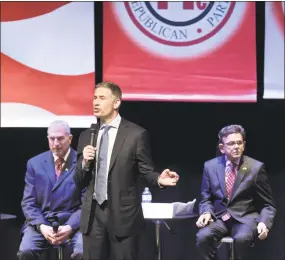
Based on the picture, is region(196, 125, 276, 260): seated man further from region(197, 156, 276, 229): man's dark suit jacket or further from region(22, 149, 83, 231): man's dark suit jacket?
region(22, 149, 83, 231): man's dark suit jacket

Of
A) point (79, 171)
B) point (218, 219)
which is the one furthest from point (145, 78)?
point (79, 171)

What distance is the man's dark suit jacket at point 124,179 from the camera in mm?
3764

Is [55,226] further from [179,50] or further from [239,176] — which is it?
[179,50]

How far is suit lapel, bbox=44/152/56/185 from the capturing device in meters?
5.01

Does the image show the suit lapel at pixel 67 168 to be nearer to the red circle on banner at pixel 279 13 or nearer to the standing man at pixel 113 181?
the standing man at pixel 113 181

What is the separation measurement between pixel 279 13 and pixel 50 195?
2.70 m

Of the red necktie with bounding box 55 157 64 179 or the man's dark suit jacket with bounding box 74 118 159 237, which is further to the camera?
the red necktie with bounding box 55 157 64 179

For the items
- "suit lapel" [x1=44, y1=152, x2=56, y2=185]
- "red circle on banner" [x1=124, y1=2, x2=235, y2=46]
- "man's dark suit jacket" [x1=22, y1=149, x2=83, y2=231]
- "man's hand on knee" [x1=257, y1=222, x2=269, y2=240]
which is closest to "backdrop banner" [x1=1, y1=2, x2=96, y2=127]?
"red circle on banner" [x1=124, y1=2, x2=235, y2=46]

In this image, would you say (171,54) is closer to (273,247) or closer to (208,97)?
(208,97)

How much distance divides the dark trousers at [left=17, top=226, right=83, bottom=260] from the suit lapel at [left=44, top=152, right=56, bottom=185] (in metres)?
0.44

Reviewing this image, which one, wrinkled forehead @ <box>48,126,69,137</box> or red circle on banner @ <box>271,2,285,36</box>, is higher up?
red circle on banner @ <box>271,2,285,36</box>

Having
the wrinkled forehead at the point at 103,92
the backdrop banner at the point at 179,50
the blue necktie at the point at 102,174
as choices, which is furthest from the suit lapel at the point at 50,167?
the wrinkled forehead at the point at 103,92

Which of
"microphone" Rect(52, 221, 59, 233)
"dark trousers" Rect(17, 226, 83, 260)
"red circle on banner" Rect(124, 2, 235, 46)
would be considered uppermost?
"red circle on banner" Rect(124, 2, 235, 46)

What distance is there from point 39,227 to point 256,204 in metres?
1.84
